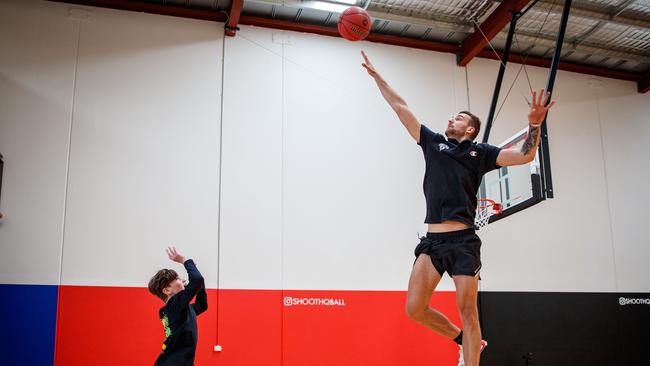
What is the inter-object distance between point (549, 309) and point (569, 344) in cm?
56

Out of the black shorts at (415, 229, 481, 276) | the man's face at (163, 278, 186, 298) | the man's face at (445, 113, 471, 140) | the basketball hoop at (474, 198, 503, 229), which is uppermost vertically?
the man's face at (445, 113, 471, 140)

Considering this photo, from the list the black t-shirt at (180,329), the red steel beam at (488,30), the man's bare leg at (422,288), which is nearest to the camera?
the man's bare leg at (422,288)

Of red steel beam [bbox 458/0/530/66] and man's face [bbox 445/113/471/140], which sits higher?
red steel beam [bbox 458/0/530/66]

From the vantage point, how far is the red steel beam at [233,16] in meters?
7.50

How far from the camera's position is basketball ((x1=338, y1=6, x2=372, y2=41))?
18.9ft

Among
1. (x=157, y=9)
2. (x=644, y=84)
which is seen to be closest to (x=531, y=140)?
(x=157, y=9)

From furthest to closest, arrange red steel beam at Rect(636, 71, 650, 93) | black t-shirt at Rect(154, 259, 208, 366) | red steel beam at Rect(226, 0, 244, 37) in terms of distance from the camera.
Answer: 1. red steel beam at Rect(636, 71, 650, 93)
2. red steel beam at Rect(226, 0, 244, 37)
3. black t-shirt at Rect(154, 259, 208, 366)

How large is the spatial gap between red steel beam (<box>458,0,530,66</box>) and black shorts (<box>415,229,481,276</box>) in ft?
15.4

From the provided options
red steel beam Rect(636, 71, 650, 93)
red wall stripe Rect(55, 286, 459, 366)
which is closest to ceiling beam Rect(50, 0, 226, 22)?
red wall stripe Rect(55, 286, 459, 366)

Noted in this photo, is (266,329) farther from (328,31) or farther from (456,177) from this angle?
(328,31)

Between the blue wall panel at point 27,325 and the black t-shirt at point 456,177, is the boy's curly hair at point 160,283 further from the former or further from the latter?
the black t-shirt at point 456,177

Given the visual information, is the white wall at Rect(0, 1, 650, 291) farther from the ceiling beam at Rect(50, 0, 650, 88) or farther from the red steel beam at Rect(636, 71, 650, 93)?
the red steel beam at Rect(636, 71, 650, 93)

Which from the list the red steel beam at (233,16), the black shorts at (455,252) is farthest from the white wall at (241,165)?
the black shorts at (455,252)

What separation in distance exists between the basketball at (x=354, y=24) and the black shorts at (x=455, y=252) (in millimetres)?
2406
